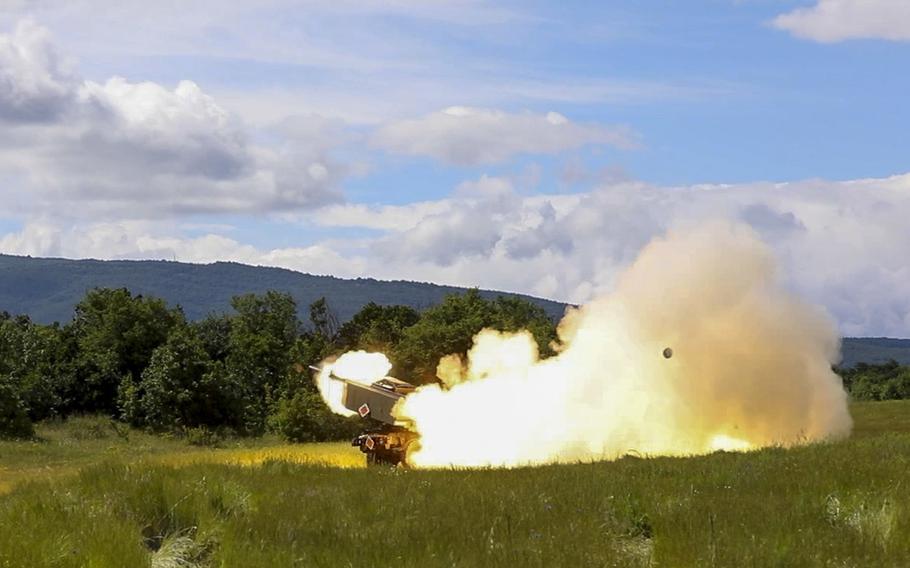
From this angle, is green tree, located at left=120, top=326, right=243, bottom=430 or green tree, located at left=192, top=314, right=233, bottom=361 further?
green tree, located at left=192, top=314, right=233, bottom=361

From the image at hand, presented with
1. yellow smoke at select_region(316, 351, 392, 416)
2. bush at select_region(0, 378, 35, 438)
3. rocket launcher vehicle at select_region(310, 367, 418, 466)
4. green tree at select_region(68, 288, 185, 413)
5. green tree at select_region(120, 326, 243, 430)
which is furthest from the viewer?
green tree at select_region(68, 288, 185, 413)

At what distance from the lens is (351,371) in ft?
100

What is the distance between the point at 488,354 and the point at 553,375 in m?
2.24

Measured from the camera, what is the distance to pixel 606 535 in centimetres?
1148

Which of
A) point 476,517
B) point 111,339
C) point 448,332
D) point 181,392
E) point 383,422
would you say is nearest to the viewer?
point 476,517

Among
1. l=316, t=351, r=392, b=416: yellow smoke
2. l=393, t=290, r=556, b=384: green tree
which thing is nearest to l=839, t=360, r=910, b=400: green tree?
l=393, t=290, r=556, b=384: green tree

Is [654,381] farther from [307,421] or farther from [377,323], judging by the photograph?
[377,323]

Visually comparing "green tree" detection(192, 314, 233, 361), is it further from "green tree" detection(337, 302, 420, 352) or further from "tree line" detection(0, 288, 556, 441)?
"green tree" detection(337, 302, 420, 352)

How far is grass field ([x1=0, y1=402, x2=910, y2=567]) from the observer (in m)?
9.93

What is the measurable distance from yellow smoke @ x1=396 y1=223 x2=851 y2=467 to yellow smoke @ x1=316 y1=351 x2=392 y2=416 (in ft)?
6.46

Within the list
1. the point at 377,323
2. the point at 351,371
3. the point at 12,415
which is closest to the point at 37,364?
the point at 12,415

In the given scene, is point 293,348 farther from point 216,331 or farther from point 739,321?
point 739,321

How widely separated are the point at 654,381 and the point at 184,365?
35.9 meters

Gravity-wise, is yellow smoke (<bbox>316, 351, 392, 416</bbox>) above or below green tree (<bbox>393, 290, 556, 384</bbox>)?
below
